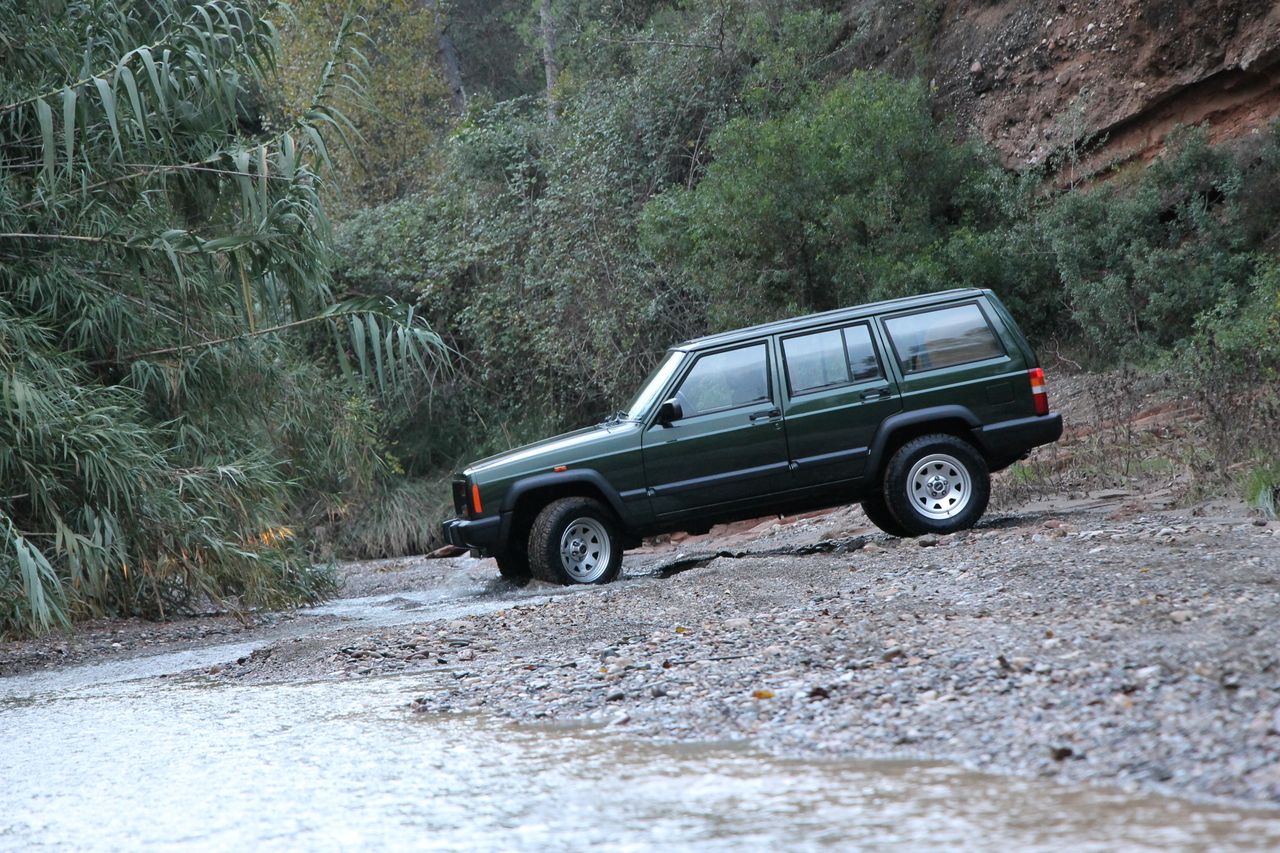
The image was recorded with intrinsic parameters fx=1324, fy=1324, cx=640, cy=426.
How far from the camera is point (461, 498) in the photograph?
11.1 meters

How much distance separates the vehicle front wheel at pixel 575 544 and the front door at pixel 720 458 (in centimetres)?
50

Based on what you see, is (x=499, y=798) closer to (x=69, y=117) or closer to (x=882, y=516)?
(x=69, y=117)

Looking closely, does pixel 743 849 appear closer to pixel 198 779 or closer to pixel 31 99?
pixel 198 779

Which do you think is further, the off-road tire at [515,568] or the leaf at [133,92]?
the off-road tire at [515,568]

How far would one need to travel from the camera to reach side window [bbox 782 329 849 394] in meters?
10.8

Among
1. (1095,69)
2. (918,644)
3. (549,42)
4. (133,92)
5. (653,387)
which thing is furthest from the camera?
(549,42)

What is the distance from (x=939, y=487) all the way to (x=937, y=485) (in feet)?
0.08

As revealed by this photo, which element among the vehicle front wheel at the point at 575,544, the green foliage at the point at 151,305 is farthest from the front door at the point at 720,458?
the green foliage at the point at 151,305

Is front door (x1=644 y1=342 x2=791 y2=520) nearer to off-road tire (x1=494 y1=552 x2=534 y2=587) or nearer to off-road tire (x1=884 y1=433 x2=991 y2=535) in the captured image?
off-road tire (x1=884 y1=433 x2=991 y2=535)

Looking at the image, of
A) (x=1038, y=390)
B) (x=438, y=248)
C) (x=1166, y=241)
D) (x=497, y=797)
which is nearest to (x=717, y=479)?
(x=1038, y=390)

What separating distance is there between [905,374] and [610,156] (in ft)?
38.5

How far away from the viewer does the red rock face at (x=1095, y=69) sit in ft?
52.5

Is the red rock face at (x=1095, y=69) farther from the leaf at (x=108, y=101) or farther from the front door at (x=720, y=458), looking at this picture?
the leaf at (x=108, y=101)

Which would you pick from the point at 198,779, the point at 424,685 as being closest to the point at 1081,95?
the point at 424,685
